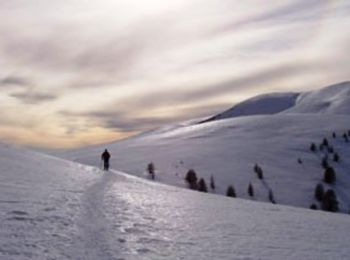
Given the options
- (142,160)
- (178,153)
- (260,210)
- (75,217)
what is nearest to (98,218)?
(75,217)

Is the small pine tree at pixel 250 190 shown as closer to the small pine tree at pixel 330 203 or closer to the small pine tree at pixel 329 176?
the small pine tree at pixel 330 203

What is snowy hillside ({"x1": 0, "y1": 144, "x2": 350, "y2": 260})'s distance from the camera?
13086 mm

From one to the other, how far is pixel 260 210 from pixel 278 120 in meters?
118

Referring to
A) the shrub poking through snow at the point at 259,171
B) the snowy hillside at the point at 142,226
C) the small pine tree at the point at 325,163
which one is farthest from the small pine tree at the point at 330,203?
the snowy hillside at the point at 142,226

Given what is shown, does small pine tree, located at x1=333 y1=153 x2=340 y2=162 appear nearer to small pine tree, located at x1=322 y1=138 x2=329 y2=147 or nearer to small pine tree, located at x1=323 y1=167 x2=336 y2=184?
small pine tree, located at x1=322 y1=138 x2=329 y2=147

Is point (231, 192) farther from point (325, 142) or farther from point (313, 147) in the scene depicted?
point (325, 142)

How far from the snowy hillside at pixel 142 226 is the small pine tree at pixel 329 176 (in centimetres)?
5880

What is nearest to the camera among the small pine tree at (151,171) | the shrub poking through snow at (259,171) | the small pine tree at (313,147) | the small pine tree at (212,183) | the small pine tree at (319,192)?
the small pine tree at (319,192)

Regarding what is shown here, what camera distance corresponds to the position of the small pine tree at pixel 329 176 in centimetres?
8219

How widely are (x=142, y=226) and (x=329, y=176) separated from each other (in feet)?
230

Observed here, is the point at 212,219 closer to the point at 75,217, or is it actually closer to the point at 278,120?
the point at 75,217

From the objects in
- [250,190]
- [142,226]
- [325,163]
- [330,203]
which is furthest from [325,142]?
[142,226]

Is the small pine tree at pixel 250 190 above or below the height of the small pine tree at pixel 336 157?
below

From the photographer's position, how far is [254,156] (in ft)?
315
